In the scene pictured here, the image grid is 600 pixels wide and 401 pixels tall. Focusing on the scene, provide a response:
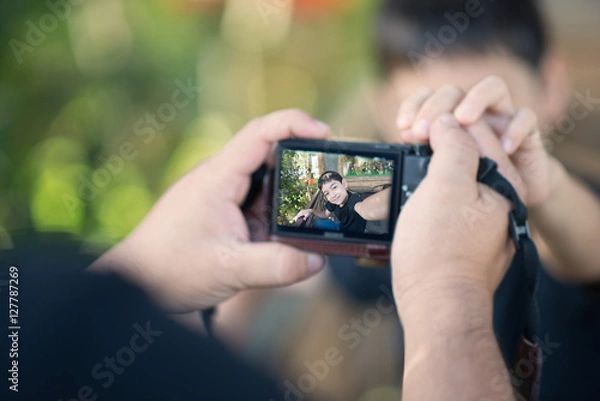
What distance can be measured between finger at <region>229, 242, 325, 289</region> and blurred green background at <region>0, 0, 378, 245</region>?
255mm

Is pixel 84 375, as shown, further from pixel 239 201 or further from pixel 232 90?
pixel 232 90

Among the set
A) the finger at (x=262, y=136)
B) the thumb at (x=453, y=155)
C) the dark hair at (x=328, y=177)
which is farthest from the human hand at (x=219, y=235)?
the thumb at (x=453, y=155)

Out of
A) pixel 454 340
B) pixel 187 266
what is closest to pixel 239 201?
pixel 187 266

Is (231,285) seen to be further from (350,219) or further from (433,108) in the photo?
(433,108)

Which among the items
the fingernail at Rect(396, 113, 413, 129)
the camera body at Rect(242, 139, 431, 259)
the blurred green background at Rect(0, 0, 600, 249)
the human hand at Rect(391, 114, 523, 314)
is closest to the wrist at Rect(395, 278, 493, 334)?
the human hand at Rect(391, 114, 523, 314)

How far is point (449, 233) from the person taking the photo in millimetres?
882

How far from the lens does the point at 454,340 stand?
2.81 feet

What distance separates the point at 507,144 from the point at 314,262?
1.32 ft

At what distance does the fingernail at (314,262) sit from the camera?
1141 mm

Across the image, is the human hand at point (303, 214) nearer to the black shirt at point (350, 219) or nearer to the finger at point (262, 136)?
the black shirt at point (350, 219)

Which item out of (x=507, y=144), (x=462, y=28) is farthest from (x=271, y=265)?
(x=462, y=28)

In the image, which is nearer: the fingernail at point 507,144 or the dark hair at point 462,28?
the fingernail at point 507,144

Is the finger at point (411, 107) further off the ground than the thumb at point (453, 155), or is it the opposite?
the finger at point (411, 107)

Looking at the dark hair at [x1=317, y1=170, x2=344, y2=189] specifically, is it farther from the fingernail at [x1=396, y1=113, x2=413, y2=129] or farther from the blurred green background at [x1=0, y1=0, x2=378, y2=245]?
the blurred green background at [x1=0, y1=0, x2=378, y2=245]
